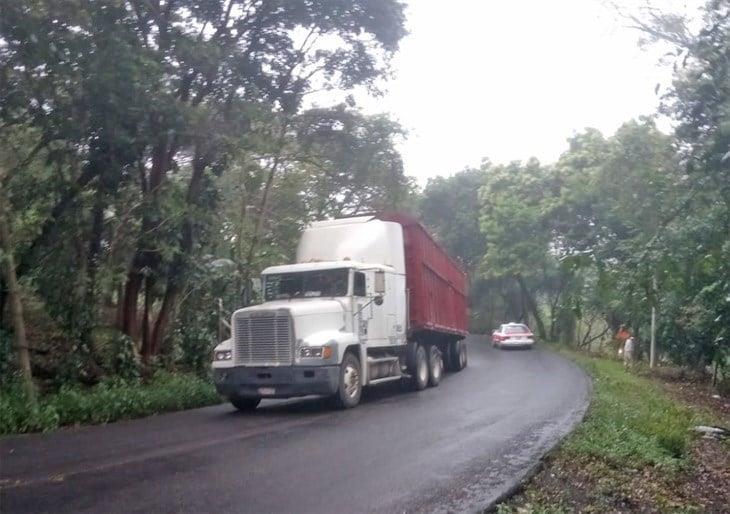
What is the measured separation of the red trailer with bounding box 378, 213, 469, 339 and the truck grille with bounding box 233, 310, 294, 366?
4.83 metres

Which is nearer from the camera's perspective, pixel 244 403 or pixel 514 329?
pixel 244 403

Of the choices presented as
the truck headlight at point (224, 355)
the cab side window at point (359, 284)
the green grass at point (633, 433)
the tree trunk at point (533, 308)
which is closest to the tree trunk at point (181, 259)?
the truck headlight at point (224, 355)

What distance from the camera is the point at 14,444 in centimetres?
1096

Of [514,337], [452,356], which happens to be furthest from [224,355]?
[514,337]

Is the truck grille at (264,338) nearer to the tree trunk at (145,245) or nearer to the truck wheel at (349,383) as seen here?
the truck wheel at (349,383)

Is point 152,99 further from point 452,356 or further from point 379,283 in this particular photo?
point 452,356

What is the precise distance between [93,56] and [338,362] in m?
6.53

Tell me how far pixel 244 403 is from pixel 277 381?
126 centimetres

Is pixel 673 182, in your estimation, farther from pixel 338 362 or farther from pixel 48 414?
pixel 48 414

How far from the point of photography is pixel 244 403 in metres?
16.0

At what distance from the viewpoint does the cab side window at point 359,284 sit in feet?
54.9

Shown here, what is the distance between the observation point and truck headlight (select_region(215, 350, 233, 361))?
15.6 meters

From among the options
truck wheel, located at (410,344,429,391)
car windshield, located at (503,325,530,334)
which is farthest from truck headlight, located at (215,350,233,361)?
car windshield, located at (503,325,530,334)

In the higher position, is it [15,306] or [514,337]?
[15,306]
